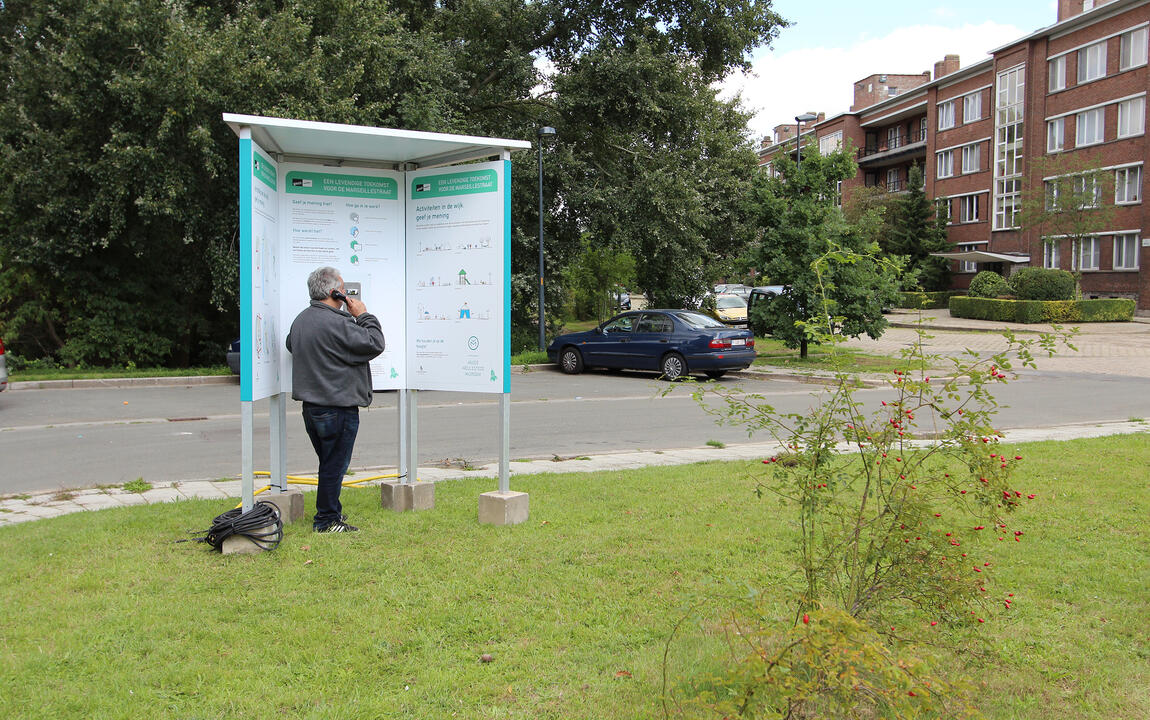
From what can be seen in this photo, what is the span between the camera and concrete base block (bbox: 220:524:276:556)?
5305 mm

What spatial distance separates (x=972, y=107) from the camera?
5738 cm

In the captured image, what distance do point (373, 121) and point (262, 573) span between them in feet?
59.0

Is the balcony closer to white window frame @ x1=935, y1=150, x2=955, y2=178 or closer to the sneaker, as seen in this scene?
white window frame @ x1=935, y1=150, x2=955, y2=178

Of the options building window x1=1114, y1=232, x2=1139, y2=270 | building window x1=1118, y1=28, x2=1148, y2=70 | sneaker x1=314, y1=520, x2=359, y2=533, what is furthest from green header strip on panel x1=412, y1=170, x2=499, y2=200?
building window x1=1118, y1=28, x2=1148, y2=70

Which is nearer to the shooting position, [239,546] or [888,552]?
[888,552]

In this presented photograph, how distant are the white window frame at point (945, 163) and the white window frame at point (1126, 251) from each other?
1678 cm

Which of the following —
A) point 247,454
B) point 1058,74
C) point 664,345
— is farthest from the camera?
point 1058,74

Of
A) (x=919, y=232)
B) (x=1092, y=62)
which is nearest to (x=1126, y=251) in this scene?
(x=1092, y=62)

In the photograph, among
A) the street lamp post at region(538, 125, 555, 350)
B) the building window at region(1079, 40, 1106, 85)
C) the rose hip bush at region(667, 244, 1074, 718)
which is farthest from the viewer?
the building window at region(1079, 40, 1106, 85)

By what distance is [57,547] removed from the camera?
5.47 metres

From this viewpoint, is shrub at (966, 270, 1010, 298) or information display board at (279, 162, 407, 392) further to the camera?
shrub at (966, 270, 1010, 298)

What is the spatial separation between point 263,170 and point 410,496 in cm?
259

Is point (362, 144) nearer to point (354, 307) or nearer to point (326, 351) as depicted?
point (354, 307)

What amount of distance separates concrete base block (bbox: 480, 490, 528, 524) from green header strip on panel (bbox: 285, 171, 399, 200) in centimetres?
248
